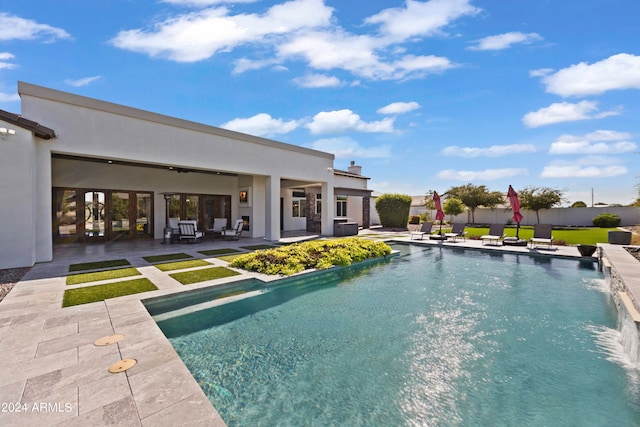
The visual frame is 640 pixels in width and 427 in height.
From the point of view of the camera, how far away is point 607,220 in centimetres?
2547

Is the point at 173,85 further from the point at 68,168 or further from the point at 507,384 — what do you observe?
the point at 507,384

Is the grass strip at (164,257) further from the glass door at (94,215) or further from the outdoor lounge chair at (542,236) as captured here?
the outdoor lounge chair at (542,236)

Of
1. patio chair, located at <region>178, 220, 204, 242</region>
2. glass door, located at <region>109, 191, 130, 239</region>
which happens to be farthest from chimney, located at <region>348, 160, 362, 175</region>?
glass door, located at <region>109, 191, 130, 239</region>

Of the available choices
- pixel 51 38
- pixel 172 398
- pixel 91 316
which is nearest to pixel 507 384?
pixel 172 398

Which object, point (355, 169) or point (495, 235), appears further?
point (355, 169)

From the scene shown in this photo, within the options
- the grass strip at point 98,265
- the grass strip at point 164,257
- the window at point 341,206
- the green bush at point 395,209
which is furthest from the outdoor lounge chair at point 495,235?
the grass strip at point 98,265

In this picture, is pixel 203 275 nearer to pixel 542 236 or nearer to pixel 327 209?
pixel 327 209

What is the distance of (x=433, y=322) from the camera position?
541cm

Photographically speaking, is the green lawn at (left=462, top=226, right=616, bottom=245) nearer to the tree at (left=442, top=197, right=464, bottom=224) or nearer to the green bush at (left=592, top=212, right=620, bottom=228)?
the green bush at (left=592, top=212, right=620, bottom=228)

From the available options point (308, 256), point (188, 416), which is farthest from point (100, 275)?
point (188, 416)

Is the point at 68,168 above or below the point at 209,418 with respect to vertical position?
above

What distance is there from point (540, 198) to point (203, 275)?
3078 centimetres

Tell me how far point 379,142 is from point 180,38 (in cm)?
1395

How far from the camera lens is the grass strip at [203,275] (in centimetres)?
708
